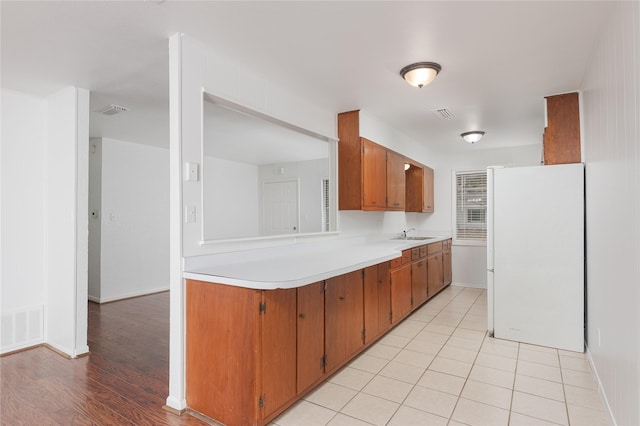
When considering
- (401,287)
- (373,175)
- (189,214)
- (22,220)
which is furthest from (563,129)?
(22,220)

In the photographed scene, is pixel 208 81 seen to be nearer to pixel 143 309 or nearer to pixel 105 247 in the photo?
pixel 143 309

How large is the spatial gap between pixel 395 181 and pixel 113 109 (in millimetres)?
3485

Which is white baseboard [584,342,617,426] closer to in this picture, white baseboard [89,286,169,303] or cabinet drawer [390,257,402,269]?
cabinet drawer [390,257,402,269]

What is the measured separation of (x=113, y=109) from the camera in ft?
12.5

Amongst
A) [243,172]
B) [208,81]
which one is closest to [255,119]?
[208,81]

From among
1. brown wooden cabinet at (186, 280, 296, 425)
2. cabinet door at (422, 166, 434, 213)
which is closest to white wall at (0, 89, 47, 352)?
brown wooden cabinet at (186, 280, 296, 425)

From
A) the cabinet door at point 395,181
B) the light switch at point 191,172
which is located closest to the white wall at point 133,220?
the light switch at point 191,172

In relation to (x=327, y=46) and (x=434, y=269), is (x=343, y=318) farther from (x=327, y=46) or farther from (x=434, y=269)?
(x=434, y=269)

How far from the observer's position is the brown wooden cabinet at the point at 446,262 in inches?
227

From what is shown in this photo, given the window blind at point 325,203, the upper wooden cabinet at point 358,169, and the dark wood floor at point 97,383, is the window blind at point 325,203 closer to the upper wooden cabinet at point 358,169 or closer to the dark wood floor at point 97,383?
the upper wooden cabinet at point 358,169

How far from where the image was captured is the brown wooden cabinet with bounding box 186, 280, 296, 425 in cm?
194

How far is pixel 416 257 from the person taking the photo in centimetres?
449

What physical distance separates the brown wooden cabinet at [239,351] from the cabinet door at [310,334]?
3.1 inches

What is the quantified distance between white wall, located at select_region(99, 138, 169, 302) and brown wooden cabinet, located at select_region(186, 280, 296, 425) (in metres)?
3.82
